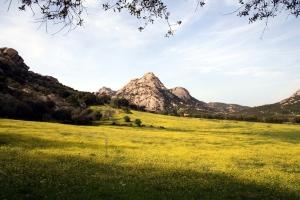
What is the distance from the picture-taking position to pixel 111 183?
26938 mm

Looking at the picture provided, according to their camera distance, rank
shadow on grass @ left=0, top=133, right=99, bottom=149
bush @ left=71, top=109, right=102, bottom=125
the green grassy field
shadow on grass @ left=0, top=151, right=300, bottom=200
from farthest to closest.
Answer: bush @ left=71, top=109, right=102, bottom=125
shadow on grass @ left=0, top=133, right=99, bottom=149
the green grassy field
shadow on grass @ left=0, top=151, right=300, bottom=200

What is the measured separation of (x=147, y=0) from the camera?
55.5 feet

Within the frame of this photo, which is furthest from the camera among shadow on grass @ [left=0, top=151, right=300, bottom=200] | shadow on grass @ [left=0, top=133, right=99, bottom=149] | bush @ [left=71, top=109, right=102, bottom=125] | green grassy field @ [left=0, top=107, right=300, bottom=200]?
bush @ [left=71, top=109, right=102, bottom=125]

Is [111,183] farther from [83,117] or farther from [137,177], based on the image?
[83,117]

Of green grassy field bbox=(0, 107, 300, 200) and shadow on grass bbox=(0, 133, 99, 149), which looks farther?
shadow on grass bbox=(0, 133, 99, 149)

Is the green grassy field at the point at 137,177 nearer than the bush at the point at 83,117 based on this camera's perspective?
Yes

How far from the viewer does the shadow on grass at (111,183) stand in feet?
75.5

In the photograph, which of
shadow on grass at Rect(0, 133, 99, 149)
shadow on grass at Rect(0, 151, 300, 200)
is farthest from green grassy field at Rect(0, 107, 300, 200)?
shadow on grass at Rect(0, 133, 99, 149)

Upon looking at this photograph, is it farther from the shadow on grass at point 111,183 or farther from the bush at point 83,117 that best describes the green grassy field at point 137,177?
the bush at point 83,117

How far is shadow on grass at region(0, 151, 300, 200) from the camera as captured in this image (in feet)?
75.5

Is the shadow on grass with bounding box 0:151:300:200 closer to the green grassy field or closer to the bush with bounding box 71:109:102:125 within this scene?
the green grassy field

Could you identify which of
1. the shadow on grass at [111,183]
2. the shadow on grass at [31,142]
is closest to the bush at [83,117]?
the shadow on grass at [31,142]

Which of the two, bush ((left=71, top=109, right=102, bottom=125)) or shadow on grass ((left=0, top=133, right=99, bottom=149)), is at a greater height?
bush ((left=71, top=109, right=102, bottom=125))

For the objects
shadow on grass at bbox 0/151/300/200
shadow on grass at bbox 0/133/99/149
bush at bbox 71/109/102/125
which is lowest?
shadow on grass at bbox 0/151/300/200
